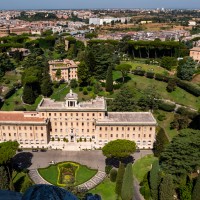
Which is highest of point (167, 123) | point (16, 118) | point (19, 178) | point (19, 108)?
point (16, 118)

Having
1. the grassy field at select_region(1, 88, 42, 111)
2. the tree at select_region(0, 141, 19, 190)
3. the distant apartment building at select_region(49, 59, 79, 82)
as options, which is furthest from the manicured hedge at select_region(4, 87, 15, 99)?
the tree at select_region(0, 141, 19, 190)

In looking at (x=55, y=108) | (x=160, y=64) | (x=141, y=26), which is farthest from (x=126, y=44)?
(x=141, y=26)

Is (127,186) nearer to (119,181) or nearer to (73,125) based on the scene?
(119,181)

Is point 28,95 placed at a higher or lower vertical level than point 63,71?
lower

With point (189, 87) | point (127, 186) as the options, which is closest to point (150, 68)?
point (189, 87)

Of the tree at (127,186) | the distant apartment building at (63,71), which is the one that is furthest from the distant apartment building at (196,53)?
the tree at (127,186)

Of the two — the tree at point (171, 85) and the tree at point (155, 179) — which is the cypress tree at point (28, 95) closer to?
Result: the tree at point (171, 85)
